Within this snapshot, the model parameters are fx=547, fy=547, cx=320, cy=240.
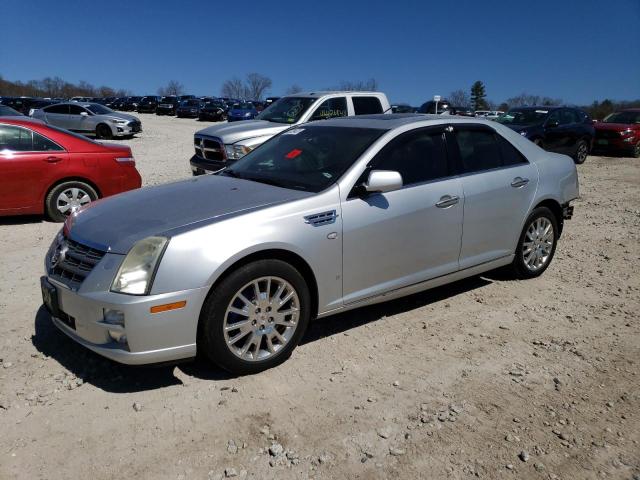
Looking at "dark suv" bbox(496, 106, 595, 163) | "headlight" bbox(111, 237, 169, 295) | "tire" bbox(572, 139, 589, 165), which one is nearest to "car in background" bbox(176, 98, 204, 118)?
"dark suv" bbox(496, 106, 595, 163)

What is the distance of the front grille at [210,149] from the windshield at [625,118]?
15535 mm

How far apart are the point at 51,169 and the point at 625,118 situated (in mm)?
18818

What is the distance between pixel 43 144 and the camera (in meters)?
7.30

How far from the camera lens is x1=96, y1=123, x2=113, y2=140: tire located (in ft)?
73.5

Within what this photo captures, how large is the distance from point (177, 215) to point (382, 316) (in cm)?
194

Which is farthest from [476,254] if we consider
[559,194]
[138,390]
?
[138,390]

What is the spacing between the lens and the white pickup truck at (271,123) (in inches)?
361

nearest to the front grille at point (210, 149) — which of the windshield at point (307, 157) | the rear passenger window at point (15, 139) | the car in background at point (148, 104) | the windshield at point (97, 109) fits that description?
the rear passenger window at point (15, 139)

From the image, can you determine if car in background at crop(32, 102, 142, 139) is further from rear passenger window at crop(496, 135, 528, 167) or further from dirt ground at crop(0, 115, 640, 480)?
rear passenger window at crop(496, 135, 528, 167)

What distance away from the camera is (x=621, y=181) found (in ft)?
41.3

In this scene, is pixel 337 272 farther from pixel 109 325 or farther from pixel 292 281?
pixel 109 325

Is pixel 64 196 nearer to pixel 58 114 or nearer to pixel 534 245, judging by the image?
pixel 534 245

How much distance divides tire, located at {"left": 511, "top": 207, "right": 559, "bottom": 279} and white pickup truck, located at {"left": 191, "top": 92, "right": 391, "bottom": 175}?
4.92 metres

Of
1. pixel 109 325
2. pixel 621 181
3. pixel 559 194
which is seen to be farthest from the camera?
pixel 621 181
